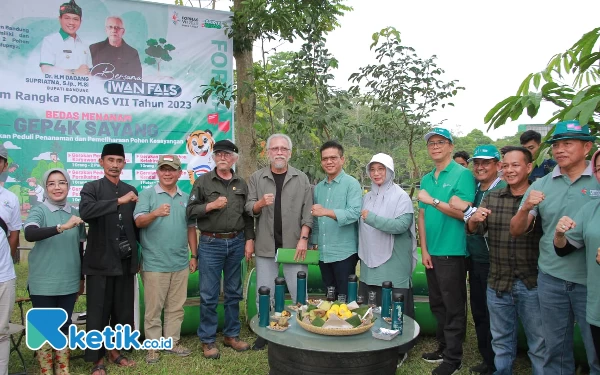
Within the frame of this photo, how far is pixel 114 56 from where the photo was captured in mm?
5359

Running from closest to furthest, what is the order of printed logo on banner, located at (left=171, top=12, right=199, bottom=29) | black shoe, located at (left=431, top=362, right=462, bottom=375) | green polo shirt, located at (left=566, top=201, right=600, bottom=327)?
green polo shirt, located at (left=566, top=201, right=600, bottom=327) → black shoe, located at (left=431, top=362, right=462, bottom=375) → printed logo on banner, located at (left=171, top=12, right=199, bottom=29)

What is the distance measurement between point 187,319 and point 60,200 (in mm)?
1772

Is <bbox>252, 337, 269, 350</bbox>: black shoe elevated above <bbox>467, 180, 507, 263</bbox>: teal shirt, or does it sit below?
below

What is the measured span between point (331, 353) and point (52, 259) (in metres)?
2.29

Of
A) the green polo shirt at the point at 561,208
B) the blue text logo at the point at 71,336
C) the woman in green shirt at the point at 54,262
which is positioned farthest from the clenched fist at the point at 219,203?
the green polo shirt at the point at 561,208

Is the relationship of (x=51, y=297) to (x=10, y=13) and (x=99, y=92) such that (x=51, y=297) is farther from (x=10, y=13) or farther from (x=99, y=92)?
(x=10, y=13)

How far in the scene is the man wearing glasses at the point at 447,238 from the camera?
12.1ft

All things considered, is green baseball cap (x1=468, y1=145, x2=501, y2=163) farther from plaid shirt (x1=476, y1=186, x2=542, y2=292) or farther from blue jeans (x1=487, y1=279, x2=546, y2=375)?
blue jeans (x1=487, y1=279, x2=546, y2=375)

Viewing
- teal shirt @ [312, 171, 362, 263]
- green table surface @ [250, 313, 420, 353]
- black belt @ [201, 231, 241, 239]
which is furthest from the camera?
black belt @ [201, 231, 241, 239]

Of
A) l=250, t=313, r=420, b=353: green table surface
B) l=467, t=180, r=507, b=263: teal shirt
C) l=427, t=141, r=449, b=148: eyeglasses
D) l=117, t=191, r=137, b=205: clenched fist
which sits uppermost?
l=427, t=141, r=449, b=148: eyeglasses

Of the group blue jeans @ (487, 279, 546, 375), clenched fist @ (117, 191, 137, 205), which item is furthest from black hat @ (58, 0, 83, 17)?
blue jeans @ (487, 279, 546, 375)

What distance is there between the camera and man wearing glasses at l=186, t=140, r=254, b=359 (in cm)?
422

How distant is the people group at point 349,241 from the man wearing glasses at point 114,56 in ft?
6.13

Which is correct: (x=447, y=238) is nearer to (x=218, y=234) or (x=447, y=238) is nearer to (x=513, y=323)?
(x=513, y=323)
